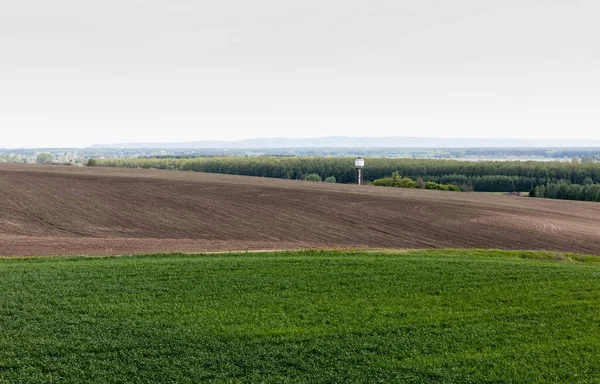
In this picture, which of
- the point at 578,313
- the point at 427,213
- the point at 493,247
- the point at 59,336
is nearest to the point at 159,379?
the point at 59,336

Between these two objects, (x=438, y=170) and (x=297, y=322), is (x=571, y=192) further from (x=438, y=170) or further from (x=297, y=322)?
(x=297, y=322)

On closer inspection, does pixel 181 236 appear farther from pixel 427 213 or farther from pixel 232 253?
pixel 427 213

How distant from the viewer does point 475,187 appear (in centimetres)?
9138

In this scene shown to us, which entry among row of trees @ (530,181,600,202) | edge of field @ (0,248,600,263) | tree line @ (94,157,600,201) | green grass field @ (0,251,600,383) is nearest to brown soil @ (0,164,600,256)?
edge of field @ (0,248,600,263)

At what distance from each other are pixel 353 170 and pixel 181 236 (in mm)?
68800

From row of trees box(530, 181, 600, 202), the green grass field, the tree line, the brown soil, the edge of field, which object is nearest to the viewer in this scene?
the green grass field

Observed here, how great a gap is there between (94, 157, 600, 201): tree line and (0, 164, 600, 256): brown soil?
129 feet

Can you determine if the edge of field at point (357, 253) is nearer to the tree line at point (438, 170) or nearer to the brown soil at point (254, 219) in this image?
the brown soil at point (254, 219)

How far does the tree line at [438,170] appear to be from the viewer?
3588 inches

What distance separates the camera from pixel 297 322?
1453cm

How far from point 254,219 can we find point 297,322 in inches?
936

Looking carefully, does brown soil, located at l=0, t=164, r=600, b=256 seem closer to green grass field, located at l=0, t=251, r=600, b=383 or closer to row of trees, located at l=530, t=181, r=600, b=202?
green grass field, located at l=0, t=251, r=600, b=383

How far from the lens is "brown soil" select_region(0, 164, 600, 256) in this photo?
3059 centimetres

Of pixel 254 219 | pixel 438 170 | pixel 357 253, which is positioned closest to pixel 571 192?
pixel 438 170
